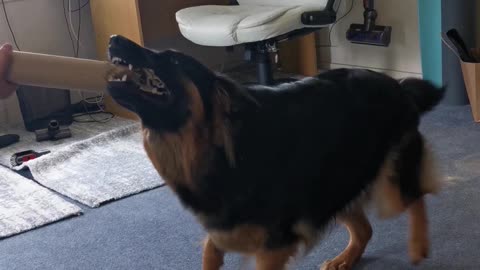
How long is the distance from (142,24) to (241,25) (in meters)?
0.83

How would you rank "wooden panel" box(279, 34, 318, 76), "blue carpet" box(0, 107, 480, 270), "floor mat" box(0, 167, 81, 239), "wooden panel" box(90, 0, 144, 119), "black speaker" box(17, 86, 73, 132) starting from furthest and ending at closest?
"wooden panel" box(279, 34, 318, 76)
"black speaker" box(17, 86, 73, 132)
"wooden panel" box(90, 0, 144, 119)
"floor mat" box(0, 167, 81, 239)
"blue carpet" box(0, 107, 480, 270)

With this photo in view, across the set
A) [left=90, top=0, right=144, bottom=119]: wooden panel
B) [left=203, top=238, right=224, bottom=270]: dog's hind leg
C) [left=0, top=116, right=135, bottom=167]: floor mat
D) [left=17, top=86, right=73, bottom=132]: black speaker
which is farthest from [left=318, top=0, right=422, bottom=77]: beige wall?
[left=203, top=238, right=224, bottom=270]: dog's hind leg

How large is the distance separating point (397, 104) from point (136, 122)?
210 cm

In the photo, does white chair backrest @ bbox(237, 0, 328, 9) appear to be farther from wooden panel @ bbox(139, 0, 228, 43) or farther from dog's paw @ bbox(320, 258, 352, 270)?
dog's paw @ bbox(320, 258, 352, 270)

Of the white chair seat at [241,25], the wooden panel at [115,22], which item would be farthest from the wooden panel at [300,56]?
the wooden panel at [115,22]

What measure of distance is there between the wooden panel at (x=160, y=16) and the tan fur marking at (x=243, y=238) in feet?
7.98

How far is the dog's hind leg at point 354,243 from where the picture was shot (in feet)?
6.20

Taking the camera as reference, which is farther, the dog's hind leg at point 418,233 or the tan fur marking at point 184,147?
the dog's hind leg at point 418,233

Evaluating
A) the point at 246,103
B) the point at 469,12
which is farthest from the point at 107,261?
the point at 469,12

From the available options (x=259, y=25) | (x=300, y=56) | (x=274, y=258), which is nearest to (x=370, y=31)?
(x=300, y=56)

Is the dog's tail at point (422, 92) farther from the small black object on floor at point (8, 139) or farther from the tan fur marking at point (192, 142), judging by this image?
the small black object on floor at point (8, 139)

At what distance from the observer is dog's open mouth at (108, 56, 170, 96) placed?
4.29 feet

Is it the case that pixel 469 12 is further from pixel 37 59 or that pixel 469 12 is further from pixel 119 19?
pixel 37 59

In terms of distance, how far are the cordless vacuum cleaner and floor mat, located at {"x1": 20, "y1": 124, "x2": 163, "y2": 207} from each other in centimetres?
152
